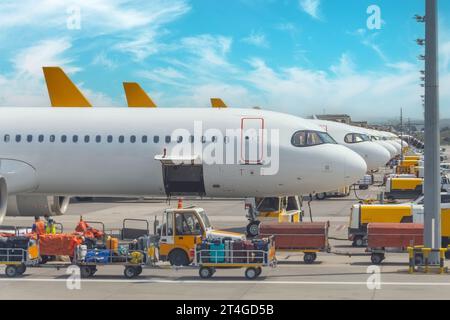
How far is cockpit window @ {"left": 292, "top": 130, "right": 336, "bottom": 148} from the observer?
28203 millimetres

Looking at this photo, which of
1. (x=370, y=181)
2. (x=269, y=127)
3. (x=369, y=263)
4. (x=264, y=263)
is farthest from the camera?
(x=370, y=181)

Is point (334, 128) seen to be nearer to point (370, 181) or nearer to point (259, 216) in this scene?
point (370, 181)

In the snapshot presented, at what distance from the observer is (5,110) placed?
3077 centimetres

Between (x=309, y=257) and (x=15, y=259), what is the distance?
8.45 meters

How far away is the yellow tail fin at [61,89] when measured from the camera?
3603cm

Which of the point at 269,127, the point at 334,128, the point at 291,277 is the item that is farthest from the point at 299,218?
the point at 334,128

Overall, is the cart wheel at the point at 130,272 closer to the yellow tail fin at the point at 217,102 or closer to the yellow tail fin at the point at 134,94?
the yellow tail fin at the point at 134,94

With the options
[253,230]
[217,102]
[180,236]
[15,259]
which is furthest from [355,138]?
[15,259]

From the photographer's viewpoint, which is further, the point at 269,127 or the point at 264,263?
the point at 269,127

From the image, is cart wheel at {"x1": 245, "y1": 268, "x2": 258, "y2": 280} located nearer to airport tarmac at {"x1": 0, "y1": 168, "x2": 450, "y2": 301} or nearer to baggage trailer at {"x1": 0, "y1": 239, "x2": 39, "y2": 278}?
airport tarmac at {"x1": 0, "y1": 168, "x2": 450, "y2": 301}

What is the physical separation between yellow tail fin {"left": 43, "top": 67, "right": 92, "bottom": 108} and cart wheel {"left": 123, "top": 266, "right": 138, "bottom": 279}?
16527mm

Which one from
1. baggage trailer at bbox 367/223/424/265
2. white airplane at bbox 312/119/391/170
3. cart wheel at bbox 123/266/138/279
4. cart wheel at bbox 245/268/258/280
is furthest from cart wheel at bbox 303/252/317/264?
white airplane at bbox 312/119/391/170

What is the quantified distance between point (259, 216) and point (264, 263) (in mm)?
10188

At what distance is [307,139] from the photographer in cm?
2827
